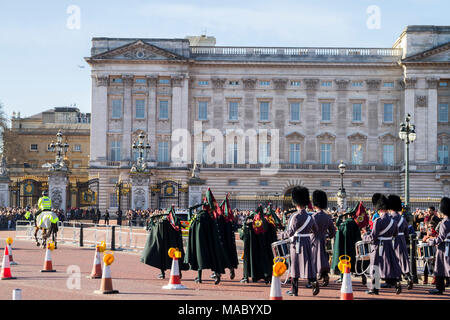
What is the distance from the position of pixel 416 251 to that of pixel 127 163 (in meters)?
44.4

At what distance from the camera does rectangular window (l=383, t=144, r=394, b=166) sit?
60.6 metres

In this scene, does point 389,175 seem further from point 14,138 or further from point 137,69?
point 14,138

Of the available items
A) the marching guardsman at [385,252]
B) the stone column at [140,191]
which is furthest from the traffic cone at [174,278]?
the stone column at [140,191]

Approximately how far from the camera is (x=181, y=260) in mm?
16531

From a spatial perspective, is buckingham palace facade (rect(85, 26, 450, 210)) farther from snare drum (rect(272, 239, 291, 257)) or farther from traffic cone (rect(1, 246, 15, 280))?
snare drum (rect(272, 239, 291, 257))

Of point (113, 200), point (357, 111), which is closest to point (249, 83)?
point (357, 111)

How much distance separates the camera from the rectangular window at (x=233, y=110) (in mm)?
60688

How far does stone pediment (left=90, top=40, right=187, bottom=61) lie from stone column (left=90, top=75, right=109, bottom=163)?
2.05 metres

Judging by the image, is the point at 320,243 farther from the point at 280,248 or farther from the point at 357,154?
the point at 357,154

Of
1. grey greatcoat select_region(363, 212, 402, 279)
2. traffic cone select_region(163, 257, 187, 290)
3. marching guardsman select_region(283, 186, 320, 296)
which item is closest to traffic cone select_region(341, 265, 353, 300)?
marching guardsman select_region(283, 186, 320, 296)

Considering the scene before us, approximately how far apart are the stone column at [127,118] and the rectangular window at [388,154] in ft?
70.9

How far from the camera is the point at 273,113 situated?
60688 mm

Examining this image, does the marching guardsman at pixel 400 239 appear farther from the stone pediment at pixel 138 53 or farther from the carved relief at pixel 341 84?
the carved relief at pixel 341 84
